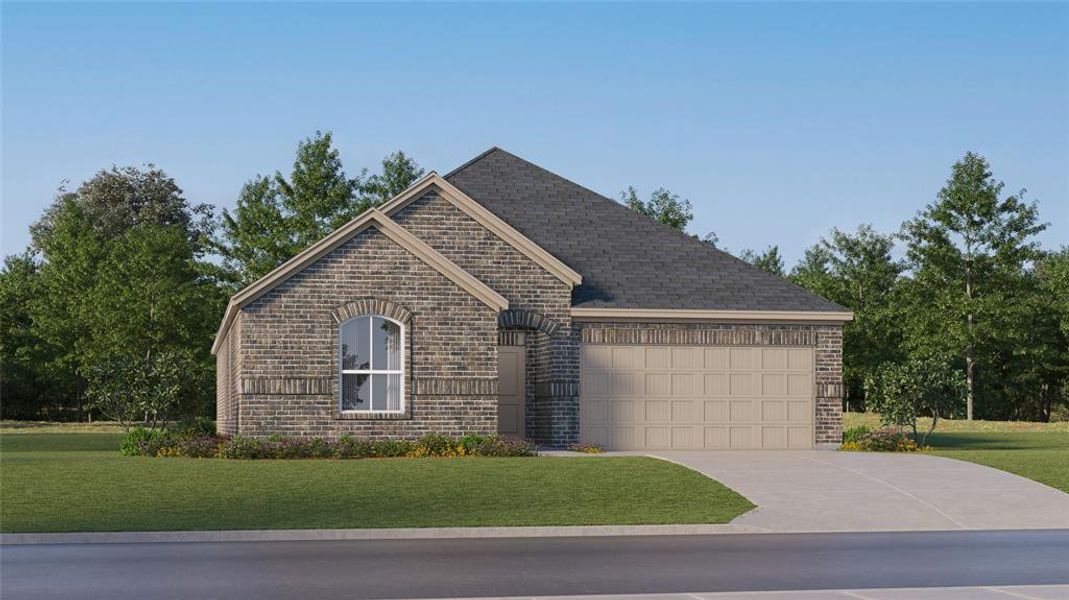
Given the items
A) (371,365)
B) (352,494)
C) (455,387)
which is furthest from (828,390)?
(352,494)

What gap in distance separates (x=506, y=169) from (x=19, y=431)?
88.5 feet

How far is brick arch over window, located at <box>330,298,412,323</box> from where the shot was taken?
95.2ft

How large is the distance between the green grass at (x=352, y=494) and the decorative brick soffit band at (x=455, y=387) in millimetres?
2987

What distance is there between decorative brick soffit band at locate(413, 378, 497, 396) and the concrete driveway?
4397 millimetres

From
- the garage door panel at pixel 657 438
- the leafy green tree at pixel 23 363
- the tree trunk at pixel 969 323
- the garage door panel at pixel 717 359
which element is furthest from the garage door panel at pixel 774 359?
the leafy green tree at pixel 23 363

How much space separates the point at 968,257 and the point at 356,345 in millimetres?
33872

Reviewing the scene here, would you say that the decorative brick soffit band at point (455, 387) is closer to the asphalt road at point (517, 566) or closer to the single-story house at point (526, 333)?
the single-story house at point (526, 333)

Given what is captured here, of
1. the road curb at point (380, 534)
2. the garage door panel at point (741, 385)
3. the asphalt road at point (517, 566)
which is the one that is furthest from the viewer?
the garage door panel at point (741, 385)

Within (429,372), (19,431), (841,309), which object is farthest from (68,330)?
(841,309)

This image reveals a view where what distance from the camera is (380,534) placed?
58.8ft

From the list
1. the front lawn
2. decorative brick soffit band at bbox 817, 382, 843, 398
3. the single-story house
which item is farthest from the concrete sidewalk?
decorative brick soffit band at bbox 817, 382, 843, 398

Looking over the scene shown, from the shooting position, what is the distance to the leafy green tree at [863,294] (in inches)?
2501

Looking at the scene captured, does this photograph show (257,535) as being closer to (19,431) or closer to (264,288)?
(264,288)

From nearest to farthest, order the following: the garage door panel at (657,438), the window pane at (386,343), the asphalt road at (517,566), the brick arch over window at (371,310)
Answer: the asphalt road at (517,566), the brick arch over window at (371,310), the window pane at (386,343), the garage door panel at (657,438)
